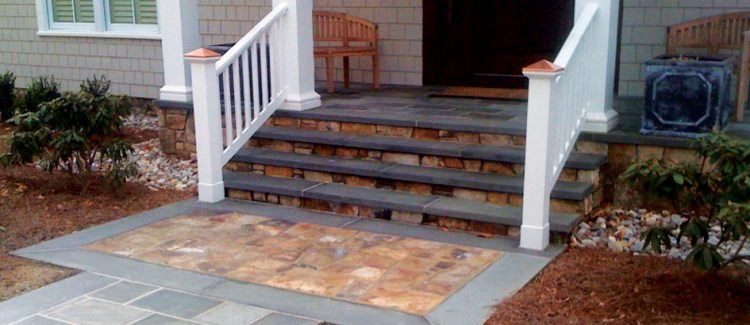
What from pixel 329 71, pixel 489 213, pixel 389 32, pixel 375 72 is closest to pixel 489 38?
pixel 389 32

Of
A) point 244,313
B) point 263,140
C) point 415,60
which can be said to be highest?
point 415,60

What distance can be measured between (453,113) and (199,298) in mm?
2705

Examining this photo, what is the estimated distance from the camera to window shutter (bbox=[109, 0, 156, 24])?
8453mm

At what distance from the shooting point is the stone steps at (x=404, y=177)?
449cm

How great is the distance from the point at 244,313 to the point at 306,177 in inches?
79.7

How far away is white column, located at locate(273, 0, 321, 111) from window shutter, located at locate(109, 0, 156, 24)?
10.4 feet

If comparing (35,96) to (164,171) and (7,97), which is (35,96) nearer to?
(7,97)

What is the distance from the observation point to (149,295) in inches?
142

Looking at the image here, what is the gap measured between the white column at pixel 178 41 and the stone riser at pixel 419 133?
91 centimetres

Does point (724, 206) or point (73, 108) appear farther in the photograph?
point (73, 108)

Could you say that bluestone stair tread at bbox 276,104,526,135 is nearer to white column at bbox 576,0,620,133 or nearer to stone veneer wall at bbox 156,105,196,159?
white column at bbox 576,0,620,133

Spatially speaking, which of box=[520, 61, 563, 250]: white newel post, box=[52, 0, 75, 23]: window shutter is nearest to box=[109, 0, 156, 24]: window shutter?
box=[52, 0, 75, 23]: window shutter

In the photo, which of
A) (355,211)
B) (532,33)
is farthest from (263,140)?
(532,33)

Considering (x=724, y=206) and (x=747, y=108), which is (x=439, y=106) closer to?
(x=747, y=108)
